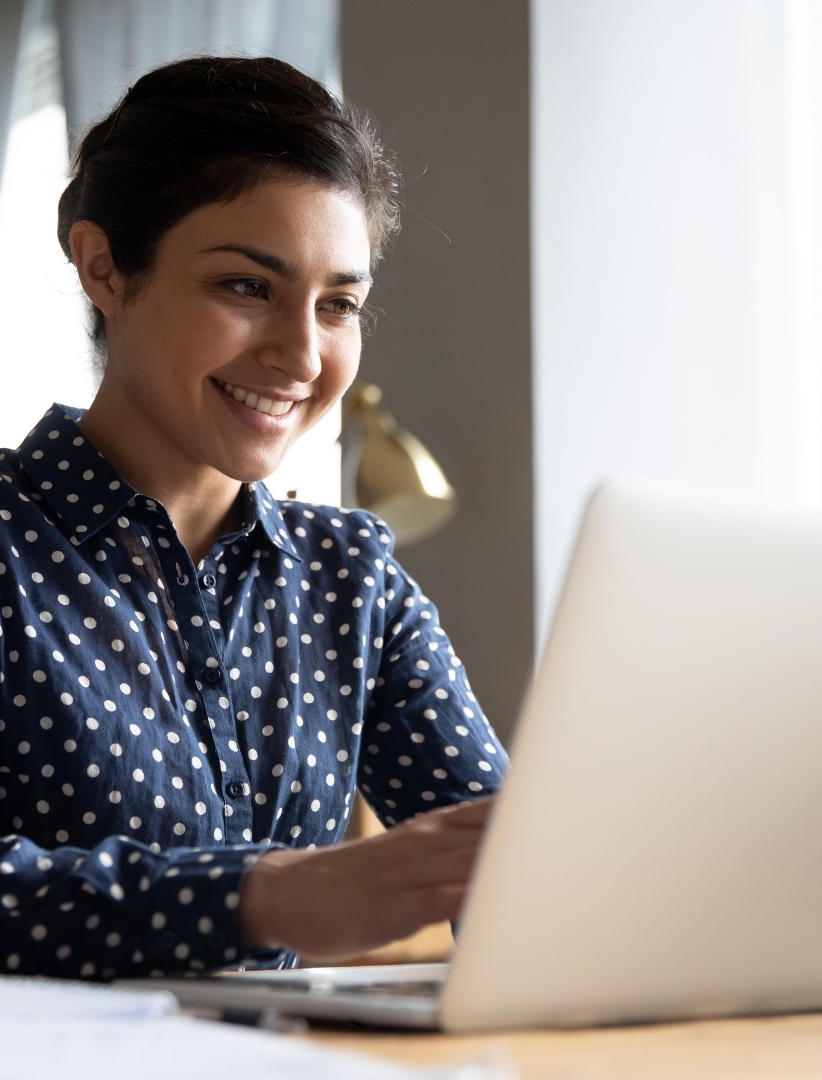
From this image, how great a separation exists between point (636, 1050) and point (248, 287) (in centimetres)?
85

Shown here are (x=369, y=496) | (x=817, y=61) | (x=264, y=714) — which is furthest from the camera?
(x=817, y=61)

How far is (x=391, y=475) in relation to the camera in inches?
97.5

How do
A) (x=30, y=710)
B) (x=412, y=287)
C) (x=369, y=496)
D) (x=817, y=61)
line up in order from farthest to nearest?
1. (x=412, y=287)
2. (x=817, y=61)
3. (x=369, y=496)
4. (x=30, y=710)

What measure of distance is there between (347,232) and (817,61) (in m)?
1.84

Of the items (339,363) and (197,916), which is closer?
(197,916)

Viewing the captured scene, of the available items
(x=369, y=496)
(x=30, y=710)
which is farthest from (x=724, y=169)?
(x=30, y=710)

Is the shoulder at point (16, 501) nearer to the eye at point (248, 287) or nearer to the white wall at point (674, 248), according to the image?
the eye at point (248, 287)

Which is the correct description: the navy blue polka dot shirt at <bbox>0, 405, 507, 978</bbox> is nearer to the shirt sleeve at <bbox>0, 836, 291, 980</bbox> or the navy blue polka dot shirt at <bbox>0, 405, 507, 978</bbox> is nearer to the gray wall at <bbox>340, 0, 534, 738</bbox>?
the shirt sleeve at <bbox>0, 836, 291, 980</bbox>

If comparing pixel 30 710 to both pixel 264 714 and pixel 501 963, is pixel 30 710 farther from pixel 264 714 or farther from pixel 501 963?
pixel 501 963

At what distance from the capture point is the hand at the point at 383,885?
2.20 ft

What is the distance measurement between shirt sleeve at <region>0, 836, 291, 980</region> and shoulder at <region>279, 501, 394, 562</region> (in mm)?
631

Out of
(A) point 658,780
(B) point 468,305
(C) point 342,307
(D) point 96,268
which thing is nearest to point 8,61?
(B) point 468,305

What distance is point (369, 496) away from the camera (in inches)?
97.1

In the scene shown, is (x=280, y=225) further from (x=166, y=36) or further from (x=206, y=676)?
(x=166, y=36)
